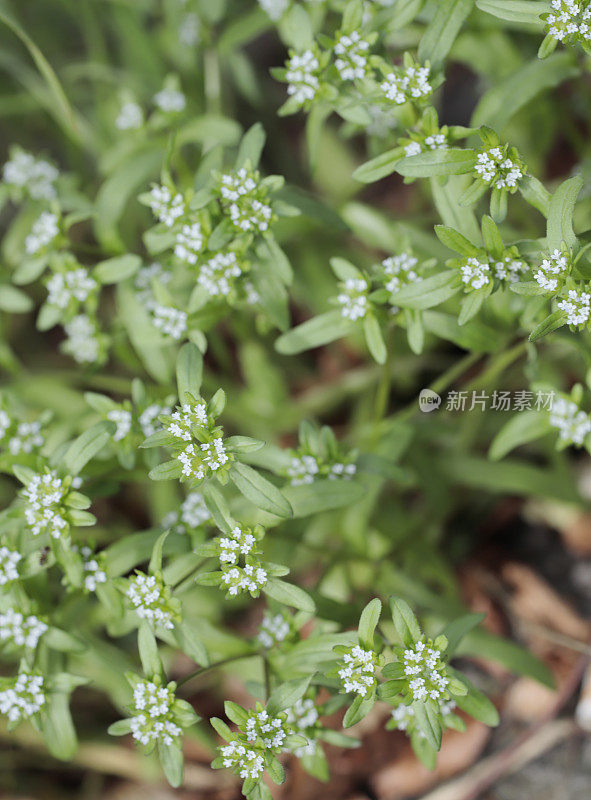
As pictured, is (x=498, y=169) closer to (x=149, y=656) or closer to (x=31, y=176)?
(x=149, y=656)

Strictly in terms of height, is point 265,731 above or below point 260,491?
below

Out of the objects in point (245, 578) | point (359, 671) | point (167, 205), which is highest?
point (167, 205)

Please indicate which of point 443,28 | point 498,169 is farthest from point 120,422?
point 443,28

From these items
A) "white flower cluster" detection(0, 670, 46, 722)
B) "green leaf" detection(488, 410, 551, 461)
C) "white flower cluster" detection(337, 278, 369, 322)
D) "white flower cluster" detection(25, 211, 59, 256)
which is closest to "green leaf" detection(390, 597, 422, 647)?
"green leaf" detection(488, 410, 551, 461)

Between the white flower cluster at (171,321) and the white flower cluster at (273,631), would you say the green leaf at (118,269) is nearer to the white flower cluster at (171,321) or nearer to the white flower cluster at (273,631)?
the white flower cluster at (171,321)

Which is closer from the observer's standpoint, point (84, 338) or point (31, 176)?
point (84, 338)

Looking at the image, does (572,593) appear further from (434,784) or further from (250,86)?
(250,86)
